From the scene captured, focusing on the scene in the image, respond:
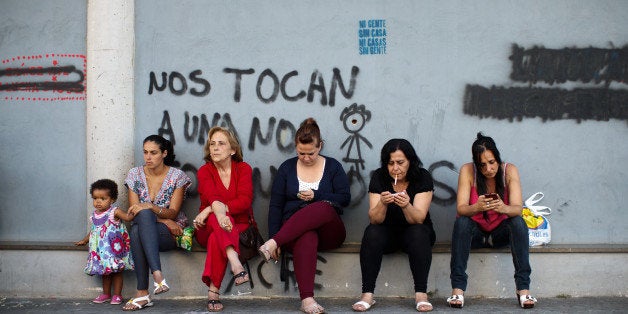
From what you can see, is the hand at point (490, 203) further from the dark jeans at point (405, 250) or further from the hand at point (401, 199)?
the hand at point (401, 199)

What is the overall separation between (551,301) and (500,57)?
2.07 m

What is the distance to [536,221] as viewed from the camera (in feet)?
22.0

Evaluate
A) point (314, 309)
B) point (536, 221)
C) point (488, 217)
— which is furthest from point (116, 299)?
point (536, 221)

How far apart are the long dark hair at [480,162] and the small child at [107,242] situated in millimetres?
2699

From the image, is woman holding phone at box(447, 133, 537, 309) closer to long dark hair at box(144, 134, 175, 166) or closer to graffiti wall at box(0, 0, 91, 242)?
long dark hair at box(144, 134, 175, 166)

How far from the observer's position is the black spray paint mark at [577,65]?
22.7 ft

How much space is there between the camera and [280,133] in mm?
7109

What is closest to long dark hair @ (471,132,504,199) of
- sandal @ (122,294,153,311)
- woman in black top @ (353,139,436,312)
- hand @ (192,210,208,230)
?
woman in black top @ (353,139,436,312)

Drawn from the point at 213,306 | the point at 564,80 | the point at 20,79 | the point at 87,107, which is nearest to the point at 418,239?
the point at 213,306

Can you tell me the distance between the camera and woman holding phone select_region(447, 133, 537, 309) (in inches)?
237

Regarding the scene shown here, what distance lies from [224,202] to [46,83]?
207cm

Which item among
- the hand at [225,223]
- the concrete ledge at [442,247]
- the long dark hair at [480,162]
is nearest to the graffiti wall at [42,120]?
the concrete ledge at [442,247]

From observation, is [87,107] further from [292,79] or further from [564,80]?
[564,80]

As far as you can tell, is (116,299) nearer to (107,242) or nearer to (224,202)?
(107,242)
